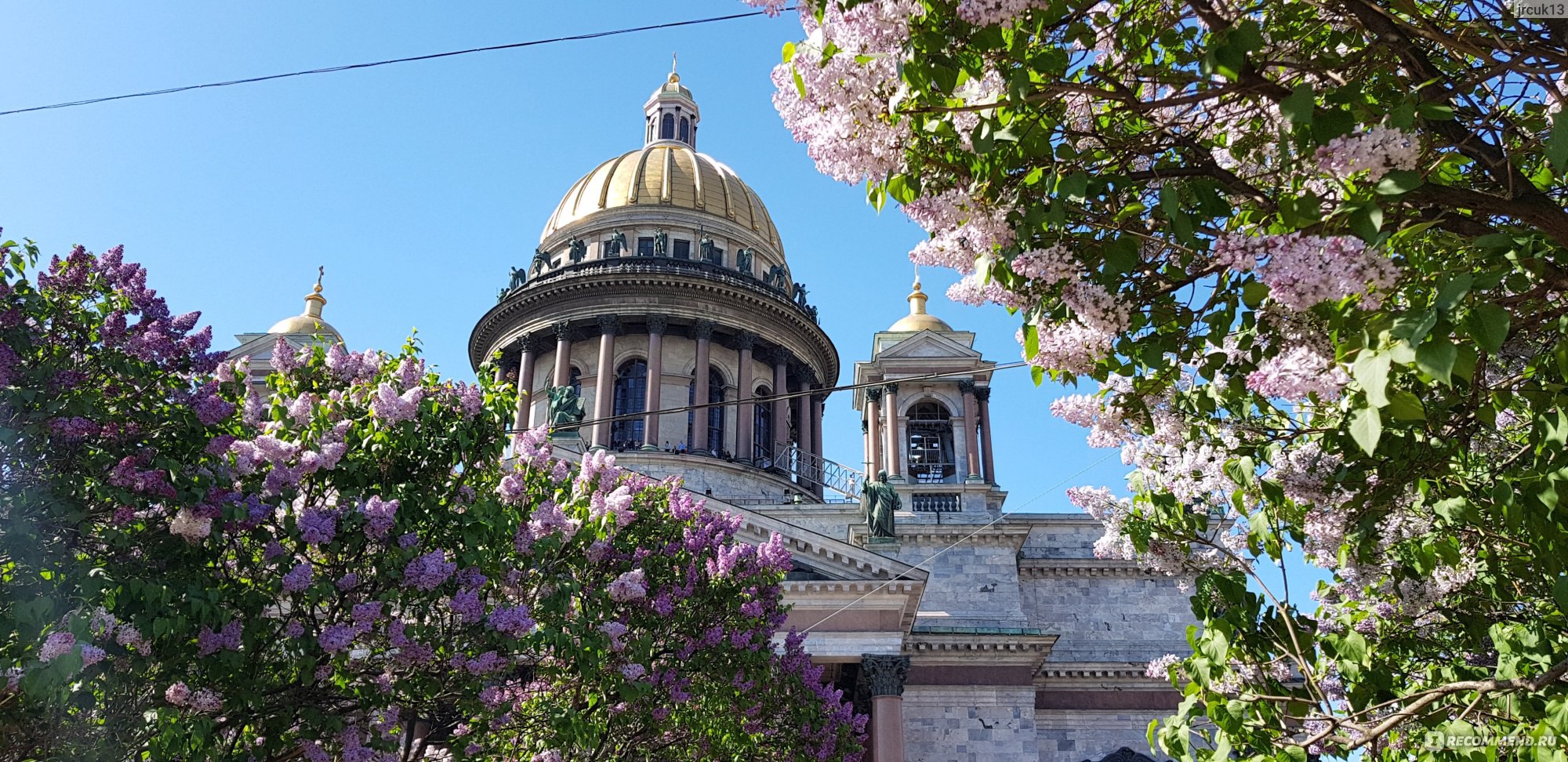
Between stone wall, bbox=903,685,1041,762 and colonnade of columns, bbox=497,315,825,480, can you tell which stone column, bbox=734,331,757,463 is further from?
stone wall, bbox=903,685,1041,762

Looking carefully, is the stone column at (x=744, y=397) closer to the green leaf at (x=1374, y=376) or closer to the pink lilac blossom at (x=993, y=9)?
the pink lilac blossom at (x=993, y=9)

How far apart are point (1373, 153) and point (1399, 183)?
0.18 m

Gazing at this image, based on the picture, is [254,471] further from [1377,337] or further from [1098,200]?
[1377,337]

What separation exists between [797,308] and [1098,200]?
39.2m

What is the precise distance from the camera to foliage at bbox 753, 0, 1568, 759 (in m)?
5.25

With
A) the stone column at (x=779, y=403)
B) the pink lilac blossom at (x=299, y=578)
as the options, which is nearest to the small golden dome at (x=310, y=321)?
the stone column at (x=779, y=403)

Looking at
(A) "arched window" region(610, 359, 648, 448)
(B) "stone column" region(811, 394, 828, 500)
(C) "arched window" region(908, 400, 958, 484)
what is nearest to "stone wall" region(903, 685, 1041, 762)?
(C) "arched window" region(908, 400, 958, 484)

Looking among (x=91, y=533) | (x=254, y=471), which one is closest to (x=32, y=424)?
(x=91, y=533)

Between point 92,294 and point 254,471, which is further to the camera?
point 254,471

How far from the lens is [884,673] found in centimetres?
2781

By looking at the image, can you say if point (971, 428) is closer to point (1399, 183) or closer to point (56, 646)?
point (56, 646)

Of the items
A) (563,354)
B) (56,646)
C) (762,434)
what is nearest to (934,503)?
(762,434)

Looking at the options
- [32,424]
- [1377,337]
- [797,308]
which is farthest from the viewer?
[797,308]

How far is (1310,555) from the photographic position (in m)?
9.27
